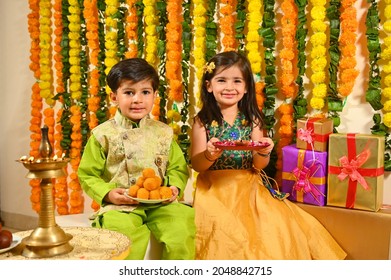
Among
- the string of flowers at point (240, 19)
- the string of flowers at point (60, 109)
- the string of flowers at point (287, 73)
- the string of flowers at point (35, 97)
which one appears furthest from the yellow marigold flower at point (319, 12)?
the string of flowers at point (35, 97)

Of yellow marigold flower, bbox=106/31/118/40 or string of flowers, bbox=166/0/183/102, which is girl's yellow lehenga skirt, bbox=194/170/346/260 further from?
yellow marigold flower, bbox=106/31/118/40

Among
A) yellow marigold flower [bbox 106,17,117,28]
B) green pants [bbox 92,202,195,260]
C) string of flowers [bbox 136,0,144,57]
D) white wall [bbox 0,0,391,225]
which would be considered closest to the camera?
green pants [bbox 92,202,195,260]

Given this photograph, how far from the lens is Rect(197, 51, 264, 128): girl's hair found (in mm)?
2432

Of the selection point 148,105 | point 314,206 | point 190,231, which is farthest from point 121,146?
point 314,206

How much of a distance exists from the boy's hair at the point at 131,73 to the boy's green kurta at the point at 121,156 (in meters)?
0.16

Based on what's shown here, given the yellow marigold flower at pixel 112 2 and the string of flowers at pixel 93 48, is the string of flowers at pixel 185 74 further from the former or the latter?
the string of flowers at pixel 93 48

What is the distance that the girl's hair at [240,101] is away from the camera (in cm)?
243

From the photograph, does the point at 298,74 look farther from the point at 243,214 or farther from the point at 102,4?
the point at 102,4

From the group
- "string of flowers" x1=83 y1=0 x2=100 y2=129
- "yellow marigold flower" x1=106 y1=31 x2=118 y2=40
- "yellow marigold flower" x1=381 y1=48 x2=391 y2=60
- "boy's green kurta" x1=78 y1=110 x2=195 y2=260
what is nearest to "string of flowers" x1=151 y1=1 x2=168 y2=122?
"yellow marigold flower" x1=106 y1=31 x2=118 y2=40

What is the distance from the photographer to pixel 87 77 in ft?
11.1

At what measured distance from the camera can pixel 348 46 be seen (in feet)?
7.89

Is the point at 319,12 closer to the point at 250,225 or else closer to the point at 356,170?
the point at 356,170

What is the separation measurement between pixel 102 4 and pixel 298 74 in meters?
1.35

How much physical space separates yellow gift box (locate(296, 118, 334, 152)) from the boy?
566 mm
